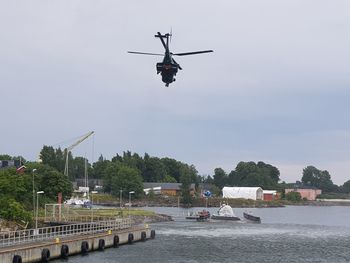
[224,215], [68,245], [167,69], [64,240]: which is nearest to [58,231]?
[64,240]

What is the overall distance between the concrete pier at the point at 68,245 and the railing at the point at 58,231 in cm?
147

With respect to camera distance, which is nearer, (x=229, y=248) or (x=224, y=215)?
(x=229, y=248)

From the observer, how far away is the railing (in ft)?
236

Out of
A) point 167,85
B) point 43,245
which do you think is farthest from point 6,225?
point 167,85

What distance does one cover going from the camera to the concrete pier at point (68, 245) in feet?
208

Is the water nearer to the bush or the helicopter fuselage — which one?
the bush

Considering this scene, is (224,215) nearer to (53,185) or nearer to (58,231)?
(53,185)

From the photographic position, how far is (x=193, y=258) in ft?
276

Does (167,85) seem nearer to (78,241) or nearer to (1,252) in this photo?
(1,252)

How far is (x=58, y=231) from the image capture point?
288 feet

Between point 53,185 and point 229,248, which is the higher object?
point 53,185

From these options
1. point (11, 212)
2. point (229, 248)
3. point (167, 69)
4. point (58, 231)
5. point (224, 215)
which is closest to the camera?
point (167, 69)

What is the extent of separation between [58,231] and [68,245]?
1009 centimetres

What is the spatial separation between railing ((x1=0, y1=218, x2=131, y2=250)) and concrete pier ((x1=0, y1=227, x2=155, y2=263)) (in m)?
1.47
